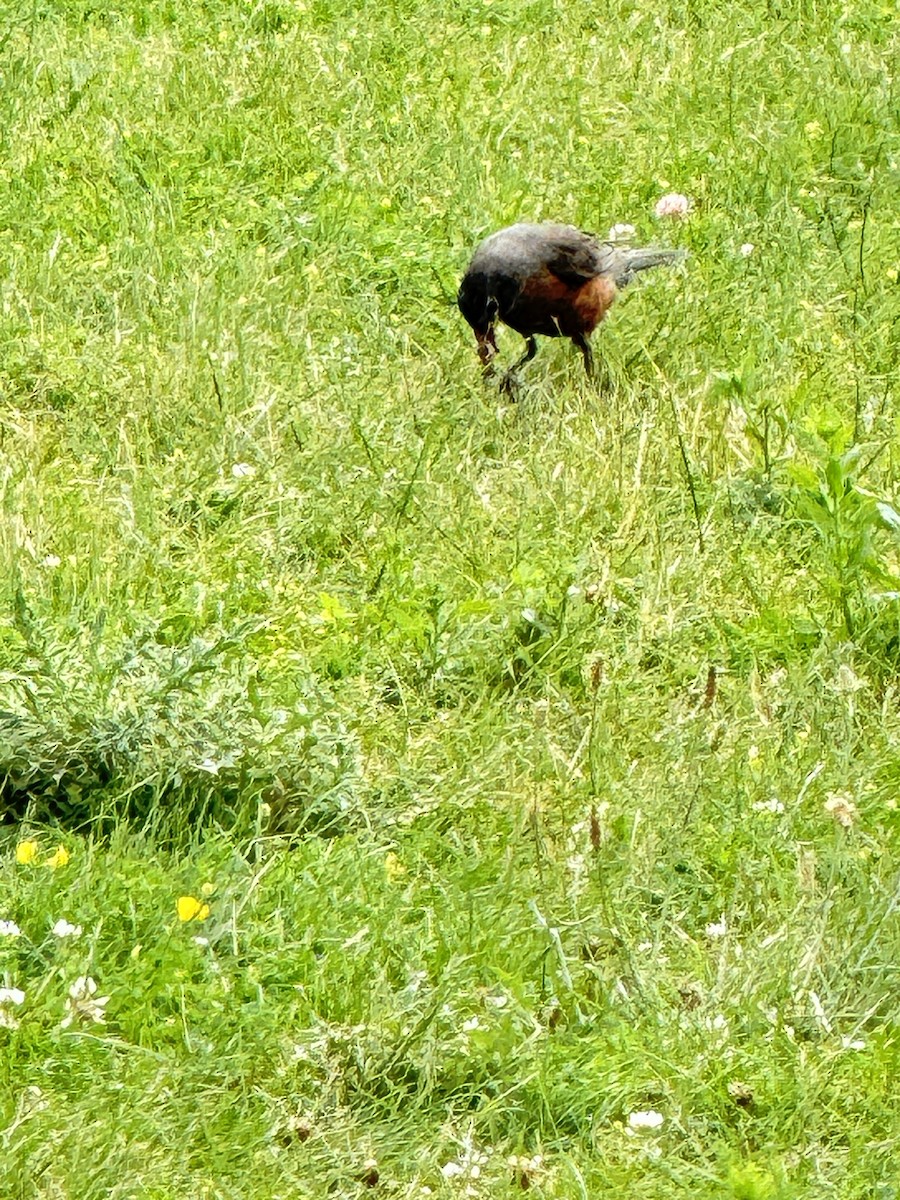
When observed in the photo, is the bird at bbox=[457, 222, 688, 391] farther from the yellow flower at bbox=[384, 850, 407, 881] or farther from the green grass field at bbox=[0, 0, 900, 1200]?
the yellow flower at bbox=[384, 850, 407, 881]

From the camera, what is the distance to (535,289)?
6.41m

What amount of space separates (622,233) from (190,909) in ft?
13.6

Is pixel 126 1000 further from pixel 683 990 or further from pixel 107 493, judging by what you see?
pixel 107 493

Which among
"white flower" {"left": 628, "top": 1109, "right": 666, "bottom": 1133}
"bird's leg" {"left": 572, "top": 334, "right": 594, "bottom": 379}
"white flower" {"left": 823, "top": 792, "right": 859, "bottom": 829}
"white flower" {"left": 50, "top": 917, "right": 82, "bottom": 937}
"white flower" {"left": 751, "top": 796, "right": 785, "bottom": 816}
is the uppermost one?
"bird's leg" {"left": 572, "top": 334, "right": 594, "bottom": 379}

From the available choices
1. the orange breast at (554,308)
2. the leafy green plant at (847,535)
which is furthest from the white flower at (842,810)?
the orange breast at (554,308)

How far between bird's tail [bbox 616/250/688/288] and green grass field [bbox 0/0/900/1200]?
7 centimetres

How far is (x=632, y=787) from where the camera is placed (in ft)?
15.3

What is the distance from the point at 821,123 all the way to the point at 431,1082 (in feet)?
18.7

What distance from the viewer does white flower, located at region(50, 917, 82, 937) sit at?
3821 mm

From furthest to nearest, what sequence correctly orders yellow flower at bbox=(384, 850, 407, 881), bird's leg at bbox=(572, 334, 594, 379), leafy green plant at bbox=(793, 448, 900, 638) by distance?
bird's leg at bbox=(572, 334, 594, 379), leafy green plant at bbox=(793, 448, 900, 638), yellow flower at bbox=(384, 850, 407, 881)

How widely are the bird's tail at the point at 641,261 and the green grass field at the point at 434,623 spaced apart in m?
0.07

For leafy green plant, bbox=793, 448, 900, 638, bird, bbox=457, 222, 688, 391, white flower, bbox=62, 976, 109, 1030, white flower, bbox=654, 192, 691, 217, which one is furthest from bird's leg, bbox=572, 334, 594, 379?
white flower, bbox=62, 976, 109, 1030

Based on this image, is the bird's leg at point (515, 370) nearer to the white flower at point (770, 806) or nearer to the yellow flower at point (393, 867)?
the white flower at point (770, 806)

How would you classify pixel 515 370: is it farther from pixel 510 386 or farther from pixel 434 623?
pixel 434 623
